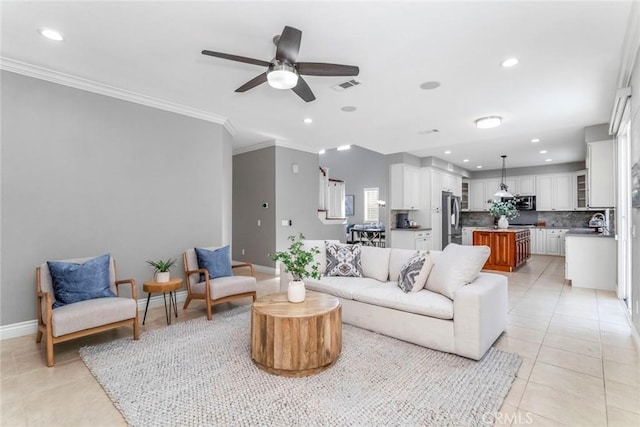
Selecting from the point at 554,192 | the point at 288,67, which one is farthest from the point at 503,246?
the point at 288,67

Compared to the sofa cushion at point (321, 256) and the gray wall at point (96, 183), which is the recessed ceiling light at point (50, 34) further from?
the sofa cushion at point (321, 256)

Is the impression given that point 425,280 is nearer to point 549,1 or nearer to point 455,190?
point 549,1

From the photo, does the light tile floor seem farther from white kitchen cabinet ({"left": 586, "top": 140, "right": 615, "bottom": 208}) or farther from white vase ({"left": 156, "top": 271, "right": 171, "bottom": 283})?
white kitchen cabinet ({"left": 586, "top": 140, "right": 615, "bottom": 208})

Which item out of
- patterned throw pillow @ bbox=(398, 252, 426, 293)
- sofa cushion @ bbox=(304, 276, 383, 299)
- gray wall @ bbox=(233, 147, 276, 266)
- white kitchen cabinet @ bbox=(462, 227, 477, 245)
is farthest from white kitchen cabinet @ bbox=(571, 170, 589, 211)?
gray wall @ bbox=(233, 147, 276, 266)

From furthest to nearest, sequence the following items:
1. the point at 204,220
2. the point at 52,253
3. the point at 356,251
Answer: the point at 204,220 → the point at 356,251 → the point at 52,253

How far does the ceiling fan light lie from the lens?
2484mm

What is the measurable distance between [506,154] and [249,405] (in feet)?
26.6

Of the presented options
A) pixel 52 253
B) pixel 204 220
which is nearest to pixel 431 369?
pixel 204 220

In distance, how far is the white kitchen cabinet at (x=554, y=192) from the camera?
8797 millimetres

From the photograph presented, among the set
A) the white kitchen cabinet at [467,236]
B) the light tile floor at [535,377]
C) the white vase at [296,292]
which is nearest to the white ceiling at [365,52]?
the white vase at [296,292]

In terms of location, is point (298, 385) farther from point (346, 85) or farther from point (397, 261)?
point (346, 85)

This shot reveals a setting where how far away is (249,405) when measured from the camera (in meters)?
1.94

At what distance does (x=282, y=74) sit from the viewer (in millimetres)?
2484

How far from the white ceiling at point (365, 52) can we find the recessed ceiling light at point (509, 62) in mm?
64
